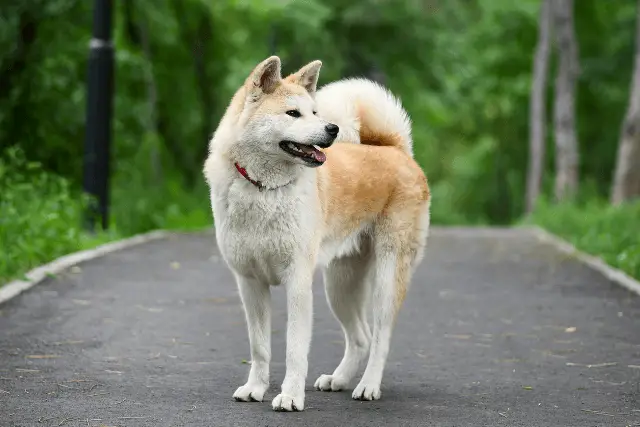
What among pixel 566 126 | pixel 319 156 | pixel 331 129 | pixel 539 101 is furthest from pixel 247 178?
pixel 539 101

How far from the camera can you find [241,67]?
28.0 m

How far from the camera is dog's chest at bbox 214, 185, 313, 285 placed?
6.38 metres

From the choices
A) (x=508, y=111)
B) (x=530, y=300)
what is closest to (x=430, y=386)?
(x=530, y=300)

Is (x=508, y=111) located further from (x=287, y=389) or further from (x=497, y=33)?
(x=287, y=389)

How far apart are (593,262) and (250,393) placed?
866cm

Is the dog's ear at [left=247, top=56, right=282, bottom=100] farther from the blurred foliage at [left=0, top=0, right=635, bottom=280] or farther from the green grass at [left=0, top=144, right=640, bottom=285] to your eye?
the blurred foliage at [left=0, top=0, right=635, bottom=280]

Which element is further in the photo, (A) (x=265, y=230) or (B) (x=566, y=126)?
(B) (x=566, y=126)

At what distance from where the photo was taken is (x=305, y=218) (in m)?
6.46

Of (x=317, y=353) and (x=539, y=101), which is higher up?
(x=317, y=353)

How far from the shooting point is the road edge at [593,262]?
39.4 ft

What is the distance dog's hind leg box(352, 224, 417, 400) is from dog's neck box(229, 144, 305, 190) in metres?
1.01

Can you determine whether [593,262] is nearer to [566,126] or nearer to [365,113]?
[365,113]

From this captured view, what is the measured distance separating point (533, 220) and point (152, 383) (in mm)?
19882

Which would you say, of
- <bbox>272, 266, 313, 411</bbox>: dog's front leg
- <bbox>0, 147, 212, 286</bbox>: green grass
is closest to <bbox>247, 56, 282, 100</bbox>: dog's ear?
<bbox>272, 266, 313, 411</bbox>: dog's front leg
